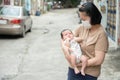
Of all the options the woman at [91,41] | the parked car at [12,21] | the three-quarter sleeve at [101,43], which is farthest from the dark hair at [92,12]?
the parked car at [12,21]

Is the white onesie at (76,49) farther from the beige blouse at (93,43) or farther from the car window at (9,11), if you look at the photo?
the car window at (9,11)

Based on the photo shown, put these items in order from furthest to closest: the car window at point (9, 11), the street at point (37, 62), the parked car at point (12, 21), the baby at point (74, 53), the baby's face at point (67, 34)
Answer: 1. the car window at point (9, 11)
2. the parked car at point (12, 21)
3. the street at point (37, 62)
4. the baby's face at point (67, 34)
5. the baby at point (74, 53)

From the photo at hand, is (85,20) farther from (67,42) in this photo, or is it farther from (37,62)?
(37,62)

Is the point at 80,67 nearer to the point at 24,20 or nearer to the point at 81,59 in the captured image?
the point at 81,59

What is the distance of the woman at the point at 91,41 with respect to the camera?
4.42 meters

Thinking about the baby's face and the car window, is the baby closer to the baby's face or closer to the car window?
the baby's face

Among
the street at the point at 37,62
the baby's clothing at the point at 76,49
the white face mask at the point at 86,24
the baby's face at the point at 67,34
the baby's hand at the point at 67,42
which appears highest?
the white face mask at the point at 86,24

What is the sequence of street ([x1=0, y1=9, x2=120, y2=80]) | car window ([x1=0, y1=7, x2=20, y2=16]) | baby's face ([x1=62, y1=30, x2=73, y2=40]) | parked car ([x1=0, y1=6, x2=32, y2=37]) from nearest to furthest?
baby's face ([x1=62, y1=30, x2=73, y2=40]), street ([x1=0, y1=9, x2=120, y2=80]), parked car ([x1=0, y1=6, x2=32, y2=37]), car window ([x1=0, y1=7, x2=20, y2=16])

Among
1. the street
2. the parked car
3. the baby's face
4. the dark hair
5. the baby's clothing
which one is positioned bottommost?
the street

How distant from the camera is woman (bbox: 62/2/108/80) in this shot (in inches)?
174

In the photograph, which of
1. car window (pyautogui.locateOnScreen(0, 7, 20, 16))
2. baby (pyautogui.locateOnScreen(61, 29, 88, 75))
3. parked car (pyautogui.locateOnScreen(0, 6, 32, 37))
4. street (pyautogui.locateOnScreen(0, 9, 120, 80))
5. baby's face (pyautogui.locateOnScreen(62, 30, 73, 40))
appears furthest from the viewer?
car window (pyautogui.locateOnScreen(0, 7, 20, 16))

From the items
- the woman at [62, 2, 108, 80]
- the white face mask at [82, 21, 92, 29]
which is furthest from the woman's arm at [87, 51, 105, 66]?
the white face mask at [82, 21, 92, 29]

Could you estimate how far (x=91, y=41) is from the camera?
4.50m

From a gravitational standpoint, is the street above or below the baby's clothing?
below
